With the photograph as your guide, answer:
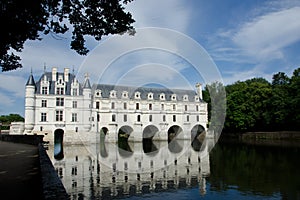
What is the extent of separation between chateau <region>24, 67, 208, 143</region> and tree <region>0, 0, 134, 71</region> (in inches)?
1071

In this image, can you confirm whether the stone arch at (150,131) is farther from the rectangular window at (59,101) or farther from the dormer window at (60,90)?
the dormer window at (60,90)

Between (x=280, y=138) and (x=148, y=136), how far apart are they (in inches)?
775

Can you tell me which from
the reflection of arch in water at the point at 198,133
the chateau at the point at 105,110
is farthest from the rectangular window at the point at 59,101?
the reflection of arch in water at the point at 198,133

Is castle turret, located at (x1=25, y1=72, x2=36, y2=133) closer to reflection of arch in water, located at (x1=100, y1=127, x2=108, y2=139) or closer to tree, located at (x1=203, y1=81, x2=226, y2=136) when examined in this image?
reflection of arch in water, located at (x1=100, y1=127, x2=108, y2=139)

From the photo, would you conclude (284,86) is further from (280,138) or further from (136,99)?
(136,99)

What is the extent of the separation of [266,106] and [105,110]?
23.7 metres

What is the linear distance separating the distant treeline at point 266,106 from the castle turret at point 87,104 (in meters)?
22.0

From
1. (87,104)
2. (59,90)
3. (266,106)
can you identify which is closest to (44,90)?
(59,90)

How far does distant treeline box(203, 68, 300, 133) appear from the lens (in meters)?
37.2

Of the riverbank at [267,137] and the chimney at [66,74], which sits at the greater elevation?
the chimney at [66,74]

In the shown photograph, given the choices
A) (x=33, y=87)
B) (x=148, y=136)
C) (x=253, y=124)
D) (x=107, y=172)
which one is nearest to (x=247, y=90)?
(x=253, y=124)

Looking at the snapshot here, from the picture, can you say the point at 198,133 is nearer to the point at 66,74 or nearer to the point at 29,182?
the point at 66,74

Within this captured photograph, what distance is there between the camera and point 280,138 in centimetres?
3872

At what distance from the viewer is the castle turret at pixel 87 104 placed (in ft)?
113
